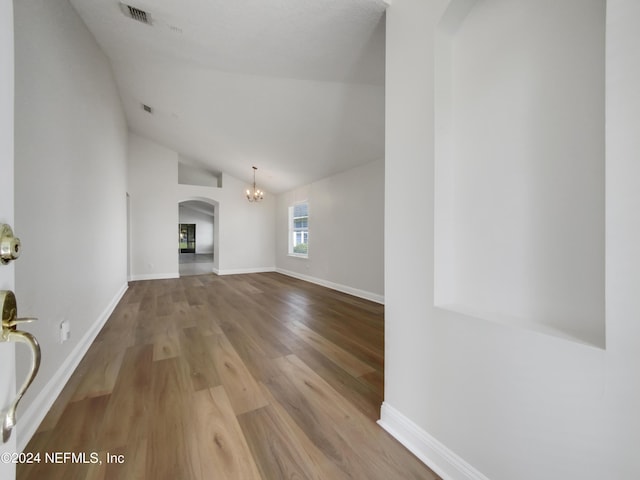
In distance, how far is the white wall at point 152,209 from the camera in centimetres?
616

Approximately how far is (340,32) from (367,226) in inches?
114

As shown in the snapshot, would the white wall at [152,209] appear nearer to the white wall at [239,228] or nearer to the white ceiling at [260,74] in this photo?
the white wall at [239,228]

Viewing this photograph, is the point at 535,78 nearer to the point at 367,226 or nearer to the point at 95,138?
the point at 367,226

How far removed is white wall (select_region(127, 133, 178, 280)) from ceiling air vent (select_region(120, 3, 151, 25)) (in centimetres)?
471

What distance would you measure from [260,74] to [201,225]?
45.3ft

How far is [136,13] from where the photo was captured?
2.20 m

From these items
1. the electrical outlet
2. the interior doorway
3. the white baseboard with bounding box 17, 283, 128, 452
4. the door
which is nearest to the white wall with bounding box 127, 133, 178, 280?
the white baseboard with bounding box 17, 283, 128, 452

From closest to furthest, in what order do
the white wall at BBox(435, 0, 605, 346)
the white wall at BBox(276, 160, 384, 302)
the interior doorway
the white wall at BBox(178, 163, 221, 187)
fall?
1. the white wall at BBox(435, 0, 605, 346)
2. the white wall at BBox(276, 160, 384, 302)
3. the white wall at BBox(178, 163, 221, 187)
4. the interior doorway

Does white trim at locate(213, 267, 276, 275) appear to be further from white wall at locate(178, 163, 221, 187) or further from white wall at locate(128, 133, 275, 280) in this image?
white wall at locate(178, 163, 221, 187)

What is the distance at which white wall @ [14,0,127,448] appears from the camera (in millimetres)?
1368

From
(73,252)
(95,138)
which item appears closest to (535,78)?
(73,252)

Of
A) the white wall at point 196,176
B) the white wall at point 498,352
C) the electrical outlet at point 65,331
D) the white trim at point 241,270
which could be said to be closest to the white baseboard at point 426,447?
the white wall at point 498,352

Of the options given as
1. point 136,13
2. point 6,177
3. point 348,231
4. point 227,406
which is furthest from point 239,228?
point 6,177

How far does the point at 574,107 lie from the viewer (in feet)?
2.98
